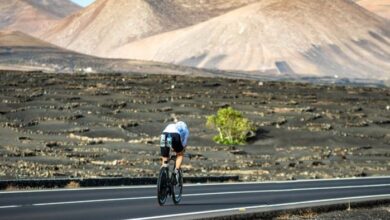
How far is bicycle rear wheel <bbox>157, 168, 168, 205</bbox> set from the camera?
17.1 meters

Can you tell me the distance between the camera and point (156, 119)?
248 feet

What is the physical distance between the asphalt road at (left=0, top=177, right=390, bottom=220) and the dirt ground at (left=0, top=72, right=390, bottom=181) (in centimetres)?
615

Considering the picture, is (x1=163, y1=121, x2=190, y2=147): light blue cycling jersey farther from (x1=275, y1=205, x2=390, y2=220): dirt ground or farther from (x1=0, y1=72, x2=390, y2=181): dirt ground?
(x1=0, y1=72, x2=390, y2=181): dirt ground

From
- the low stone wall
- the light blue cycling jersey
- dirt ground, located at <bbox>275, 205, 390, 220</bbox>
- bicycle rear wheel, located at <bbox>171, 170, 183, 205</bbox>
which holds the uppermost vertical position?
the light blue cycling jersey

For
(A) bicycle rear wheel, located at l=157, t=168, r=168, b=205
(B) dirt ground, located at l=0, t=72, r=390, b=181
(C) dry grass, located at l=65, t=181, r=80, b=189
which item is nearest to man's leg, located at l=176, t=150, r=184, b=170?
(A) bicycle rear wheel, located at l=157, t=168, r=168, b=205

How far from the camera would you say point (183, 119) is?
246ft

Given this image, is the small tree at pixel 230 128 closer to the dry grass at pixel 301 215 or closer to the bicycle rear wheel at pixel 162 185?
the bicycle rear wheel at pixel 162 185

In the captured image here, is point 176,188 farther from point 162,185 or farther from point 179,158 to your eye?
point 162,185

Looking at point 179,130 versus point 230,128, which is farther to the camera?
point 230,128

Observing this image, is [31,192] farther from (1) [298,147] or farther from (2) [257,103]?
(2) [257,103]

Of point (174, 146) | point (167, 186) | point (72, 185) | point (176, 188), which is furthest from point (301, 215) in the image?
point (72, 185)

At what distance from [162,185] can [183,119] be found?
57504 millimetres

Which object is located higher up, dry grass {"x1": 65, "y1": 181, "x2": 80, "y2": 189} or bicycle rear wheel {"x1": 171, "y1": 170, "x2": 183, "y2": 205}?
bicycle rear wheel {"x1": 171, "y1": 170, "x2": 183, "y2": 205}

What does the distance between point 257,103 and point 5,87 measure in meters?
26.5
